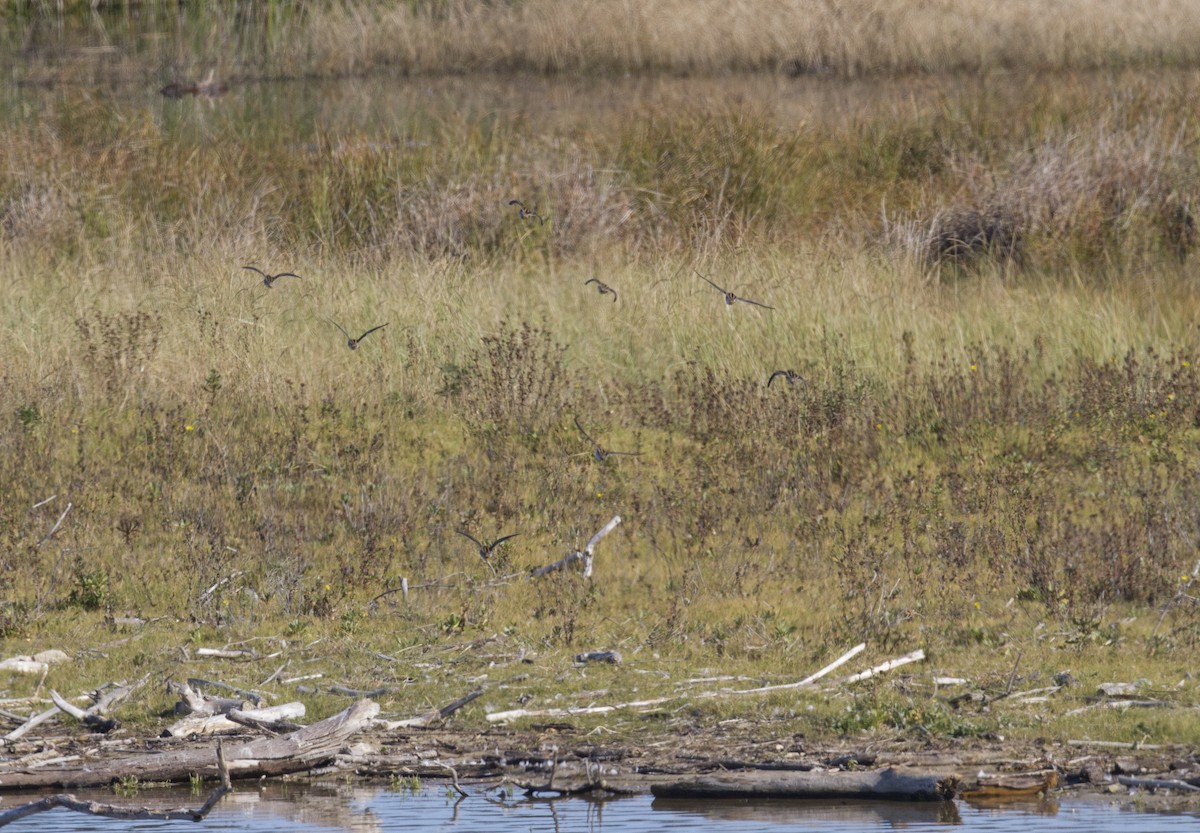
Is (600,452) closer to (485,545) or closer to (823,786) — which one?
(485,545)

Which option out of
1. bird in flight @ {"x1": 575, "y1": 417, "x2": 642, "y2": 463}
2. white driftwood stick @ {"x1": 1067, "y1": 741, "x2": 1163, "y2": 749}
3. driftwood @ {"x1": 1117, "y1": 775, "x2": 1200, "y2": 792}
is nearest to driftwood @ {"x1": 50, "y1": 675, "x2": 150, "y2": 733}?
white driftwood stick @ {"x1": 1067, "y1": 741, "x2": 1163, "y2": 749}

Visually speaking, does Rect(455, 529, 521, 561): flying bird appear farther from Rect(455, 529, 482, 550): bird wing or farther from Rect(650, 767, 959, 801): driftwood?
Rect(650, 767, 959, 801): driftwood

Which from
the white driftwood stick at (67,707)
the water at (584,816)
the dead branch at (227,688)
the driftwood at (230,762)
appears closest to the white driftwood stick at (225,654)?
Result: the dead branch at (227,688)

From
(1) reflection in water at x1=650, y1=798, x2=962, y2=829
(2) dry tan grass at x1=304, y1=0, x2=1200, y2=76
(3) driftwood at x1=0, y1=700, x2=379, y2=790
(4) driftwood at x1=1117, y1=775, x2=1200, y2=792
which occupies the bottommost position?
(1) reflection in water at x1=650, y1=798, x2=962, y2=829

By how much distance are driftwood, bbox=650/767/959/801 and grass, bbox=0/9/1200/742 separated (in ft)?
2.05

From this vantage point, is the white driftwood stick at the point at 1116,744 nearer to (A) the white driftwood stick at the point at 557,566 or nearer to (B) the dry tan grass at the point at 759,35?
(A) the white driftwood stick at the point at 557,566

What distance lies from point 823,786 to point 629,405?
607 centimetres

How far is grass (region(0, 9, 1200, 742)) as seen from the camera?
809 centimetres

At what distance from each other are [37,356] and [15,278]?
2.10 metres

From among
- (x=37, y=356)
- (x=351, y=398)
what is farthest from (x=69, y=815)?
(x=37, y=356)

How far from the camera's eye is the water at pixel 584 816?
226 inches

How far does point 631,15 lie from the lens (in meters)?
32.8

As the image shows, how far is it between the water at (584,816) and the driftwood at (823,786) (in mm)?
33

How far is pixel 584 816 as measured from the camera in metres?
5.90
